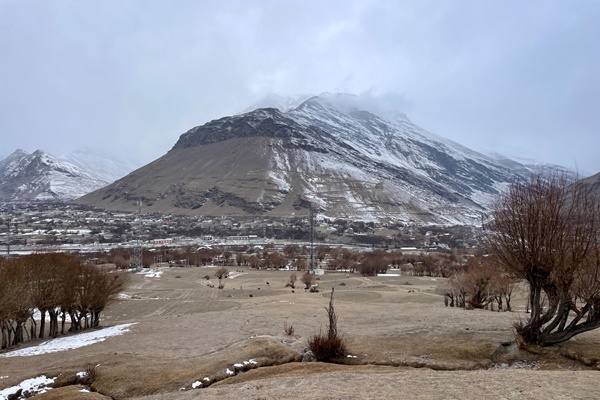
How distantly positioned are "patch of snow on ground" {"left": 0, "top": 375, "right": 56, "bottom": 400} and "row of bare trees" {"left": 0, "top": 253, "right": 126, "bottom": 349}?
14171 mm

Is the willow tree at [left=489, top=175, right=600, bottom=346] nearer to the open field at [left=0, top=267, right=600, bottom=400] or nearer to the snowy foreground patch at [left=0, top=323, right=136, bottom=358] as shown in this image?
the open field at [left=0, top=267, right=600, bottom=400]

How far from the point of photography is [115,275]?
156ft

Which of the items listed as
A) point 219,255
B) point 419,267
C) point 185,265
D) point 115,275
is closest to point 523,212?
point 115,275

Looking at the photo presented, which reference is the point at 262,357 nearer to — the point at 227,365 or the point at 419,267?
the point at 227,365

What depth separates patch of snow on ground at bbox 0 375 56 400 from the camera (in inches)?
762

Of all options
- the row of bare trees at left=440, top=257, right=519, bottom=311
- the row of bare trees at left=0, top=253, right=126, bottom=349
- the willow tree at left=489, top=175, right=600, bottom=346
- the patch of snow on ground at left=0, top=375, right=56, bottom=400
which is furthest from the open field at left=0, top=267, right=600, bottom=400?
the row of bare trees at left=440, top=257, right=519, bottom=311

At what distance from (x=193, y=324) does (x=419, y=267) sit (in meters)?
98.0

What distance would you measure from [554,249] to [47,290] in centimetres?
4046

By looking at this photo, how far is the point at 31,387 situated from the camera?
2009 cm

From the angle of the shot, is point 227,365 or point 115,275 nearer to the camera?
point 227,365

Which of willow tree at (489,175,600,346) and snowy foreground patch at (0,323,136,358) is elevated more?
willow tree at (489,175,600,346)

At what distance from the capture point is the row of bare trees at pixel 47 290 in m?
34.6

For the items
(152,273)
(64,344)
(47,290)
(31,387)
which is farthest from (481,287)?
(152,273)

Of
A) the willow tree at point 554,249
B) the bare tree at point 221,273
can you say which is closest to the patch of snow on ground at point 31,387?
the willow tree at point 554,249
